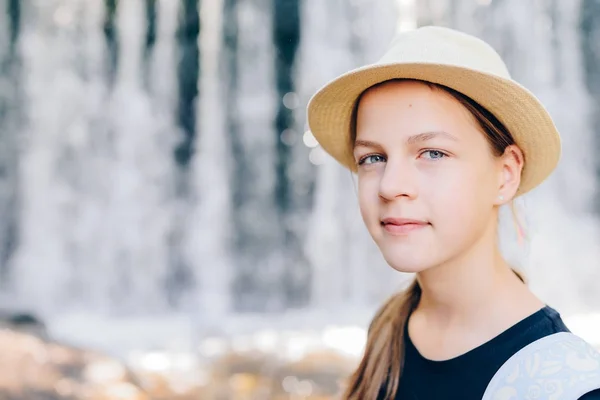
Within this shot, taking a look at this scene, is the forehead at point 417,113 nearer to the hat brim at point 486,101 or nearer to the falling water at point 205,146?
the hat brim at point 486,101

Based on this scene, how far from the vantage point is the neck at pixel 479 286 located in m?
1.04

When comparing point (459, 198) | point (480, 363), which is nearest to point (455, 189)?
point (459, 198)

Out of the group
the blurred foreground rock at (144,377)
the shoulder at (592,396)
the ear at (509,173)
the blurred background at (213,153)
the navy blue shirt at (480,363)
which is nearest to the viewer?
the shoulder at (592,396)

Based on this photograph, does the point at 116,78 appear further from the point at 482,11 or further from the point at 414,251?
the point at 414,251

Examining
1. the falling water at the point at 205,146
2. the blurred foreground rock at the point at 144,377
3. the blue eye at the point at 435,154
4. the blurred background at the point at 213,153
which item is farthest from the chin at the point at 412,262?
the falling water at the point at 205,146

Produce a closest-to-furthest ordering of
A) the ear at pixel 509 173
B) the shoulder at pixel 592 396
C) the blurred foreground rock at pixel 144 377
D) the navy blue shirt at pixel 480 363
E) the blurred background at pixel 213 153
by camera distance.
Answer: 1. the shoulder at pixel 592 396
2. the navy blue shirt at pixel 480 363
3. the ear at pixel 509 173
4. the blurred foreground rock at pixel 144 377
5. the blurred background at pixel 213 153

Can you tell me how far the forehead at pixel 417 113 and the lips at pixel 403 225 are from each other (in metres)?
0.13

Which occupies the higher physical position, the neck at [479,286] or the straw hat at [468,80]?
the straw hat at [468,80]

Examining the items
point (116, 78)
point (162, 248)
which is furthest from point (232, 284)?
point (116, 78)

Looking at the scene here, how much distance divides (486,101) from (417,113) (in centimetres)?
12

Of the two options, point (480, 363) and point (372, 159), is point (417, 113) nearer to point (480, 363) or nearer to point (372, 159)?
point (372, 159)

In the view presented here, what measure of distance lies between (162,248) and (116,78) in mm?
2001

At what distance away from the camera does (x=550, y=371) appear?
84cm

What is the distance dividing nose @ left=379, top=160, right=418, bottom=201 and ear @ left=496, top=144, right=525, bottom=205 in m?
0.19
